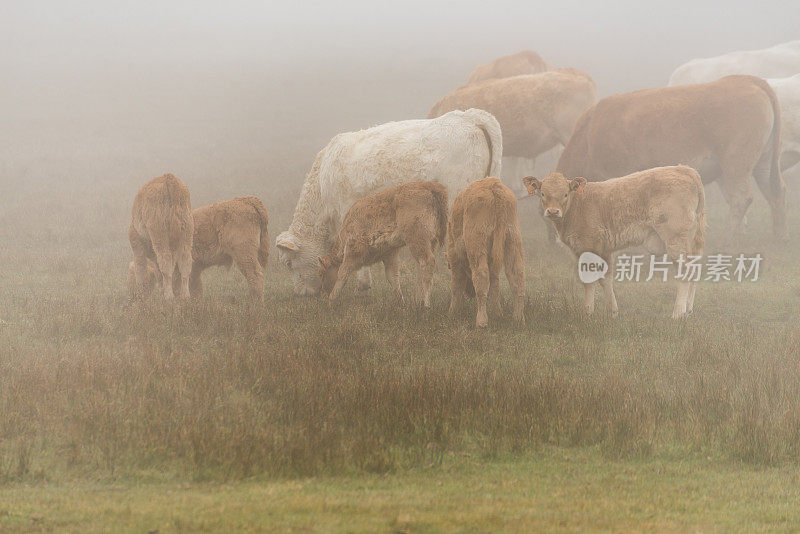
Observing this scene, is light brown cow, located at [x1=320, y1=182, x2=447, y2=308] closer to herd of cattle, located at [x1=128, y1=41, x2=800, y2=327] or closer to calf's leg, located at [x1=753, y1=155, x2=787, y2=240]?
herd of cattle, located at [x1=128, y1=41, x2=800, y2=327]

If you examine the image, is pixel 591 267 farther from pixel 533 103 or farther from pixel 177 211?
pixel 533 103

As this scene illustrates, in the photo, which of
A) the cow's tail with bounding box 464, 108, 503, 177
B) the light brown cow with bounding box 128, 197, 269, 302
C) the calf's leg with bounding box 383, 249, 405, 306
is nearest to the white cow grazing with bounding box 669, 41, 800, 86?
the cow's tail with bounding box 464, 108, 503, 177

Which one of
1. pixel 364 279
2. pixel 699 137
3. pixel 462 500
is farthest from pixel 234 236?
pixel 699 137

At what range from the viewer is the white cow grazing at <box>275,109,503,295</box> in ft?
36.4

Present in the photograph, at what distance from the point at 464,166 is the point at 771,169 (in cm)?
692

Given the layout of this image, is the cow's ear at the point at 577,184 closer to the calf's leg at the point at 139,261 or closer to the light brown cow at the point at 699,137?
the light brown cow at the point at 699,137

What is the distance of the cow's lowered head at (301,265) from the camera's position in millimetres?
11195

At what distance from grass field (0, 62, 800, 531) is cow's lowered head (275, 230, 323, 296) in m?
0.42

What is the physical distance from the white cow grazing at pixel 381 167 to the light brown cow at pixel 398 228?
1.32 metres

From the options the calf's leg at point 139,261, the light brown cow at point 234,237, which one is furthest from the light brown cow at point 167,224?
the light brown cow at point 234,237

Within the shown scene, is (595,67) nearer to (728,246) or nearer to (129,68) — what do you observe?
(129,68)

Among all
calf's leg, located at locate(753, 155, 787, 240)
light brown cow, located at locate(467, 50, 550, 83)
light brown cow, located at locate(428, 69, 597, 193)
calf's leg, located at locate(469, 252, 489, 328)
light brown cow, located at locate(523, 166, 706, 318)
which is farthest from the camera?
light brown cow, located at locate(467, 50, 550, 83)

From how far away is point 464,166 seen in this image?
36.3 ft

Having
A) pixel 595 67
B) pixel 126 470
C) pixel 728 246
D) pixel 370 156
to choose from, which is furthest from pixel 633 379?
pixel 595 67
